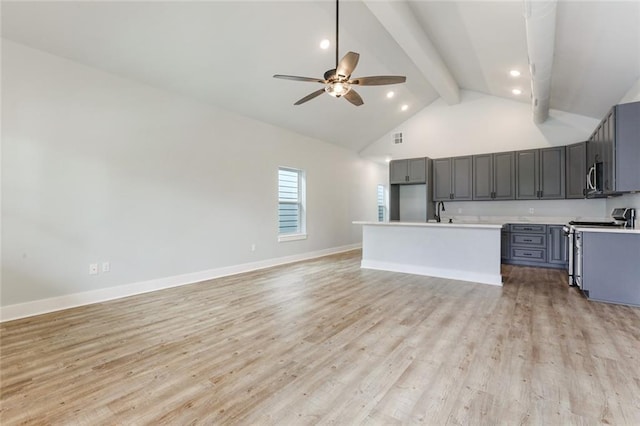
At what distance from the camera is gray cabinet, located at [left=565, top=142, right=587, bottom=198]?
5.41m

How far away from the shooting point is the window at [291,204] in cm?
635

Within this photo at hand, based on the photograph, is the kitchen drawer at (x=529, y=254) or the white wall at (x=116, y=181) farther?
the kitchen drawer at (x=529, y=254)

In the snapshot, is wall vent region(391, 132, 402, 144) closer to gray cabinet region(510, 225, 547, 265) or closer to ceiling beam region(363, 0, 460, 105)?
ceiling beam region(363, 0, 460, 105)

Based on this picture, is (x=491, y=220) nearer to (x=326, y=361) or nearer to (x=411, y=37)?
(x=411, y=37)

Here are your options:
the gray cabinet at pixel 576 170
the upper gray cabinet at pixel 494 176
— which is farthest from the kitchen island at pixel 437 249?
the gray cabinet at pixel 576 170

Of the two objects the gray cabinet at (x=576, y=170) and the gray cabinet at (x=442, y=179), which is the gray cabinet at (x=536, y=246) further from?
the gray cabinet at (x=442, y=179)

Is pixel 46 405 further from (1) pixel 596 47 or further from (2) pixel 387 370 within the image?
(1) pixel 596 47

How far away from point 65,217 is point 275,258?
344cm

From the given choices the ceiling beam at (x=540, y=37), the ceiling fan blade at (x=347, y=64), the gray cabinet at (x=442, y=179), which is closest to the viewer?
the ceiling beam at (x=540, y=37)

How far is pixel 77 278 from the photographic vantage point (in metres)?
3.51

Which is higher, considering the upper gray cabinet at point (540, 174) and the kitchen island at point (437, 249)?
the upper gray cabinet at point (540, 174)

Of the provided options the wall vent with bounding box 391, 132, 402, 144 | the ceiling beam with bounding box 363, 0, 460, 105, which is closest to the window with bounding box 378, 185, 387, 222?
the wall vent with bounding box 391, 132, 402, 144

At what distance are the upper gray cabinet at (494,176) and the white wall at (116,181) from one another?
456cm

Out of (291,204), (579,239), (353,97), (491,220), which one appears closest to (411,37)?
(353,97)
